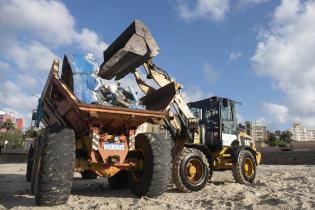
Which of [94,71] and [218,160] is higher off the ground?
[94,71]

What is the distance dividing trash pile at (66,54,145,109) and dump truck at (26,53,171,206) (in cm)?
18

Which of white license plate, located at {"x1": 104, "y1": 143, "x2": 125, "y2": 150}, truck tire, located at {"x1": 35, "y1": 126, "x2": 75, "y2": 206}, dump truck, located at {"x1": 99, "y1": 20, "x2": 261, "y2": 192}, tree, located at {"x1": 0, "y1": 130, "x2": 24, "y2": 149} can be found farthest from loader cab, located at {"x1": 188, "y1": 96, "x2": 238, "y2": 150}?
tree, located at {"x1": 0, "y1": 130, "x2": 24, "y2": 149}

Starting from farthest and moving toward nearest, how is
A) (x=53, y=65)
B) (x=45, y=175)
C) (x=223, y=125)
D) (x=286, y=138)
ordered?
(x=286, y=138)
(x=223, y=125)
(x=53, y=65)
(x=45, y=175)

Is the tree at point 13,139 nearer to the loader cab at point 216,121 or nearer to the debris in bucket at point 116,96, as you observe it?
the loader cab at point 216,121

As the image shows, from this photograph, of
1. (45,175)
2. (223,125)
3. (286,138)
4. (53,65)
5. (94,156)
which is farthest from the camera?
(286,138)

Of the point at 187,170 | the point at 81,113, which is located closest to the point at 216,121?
the point at 187,170

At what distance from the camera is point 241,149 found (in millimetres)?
11438

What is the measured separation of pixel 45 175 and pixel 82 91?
2.06 metres

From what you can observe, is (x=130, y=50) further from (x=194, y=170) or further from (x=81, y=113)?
(x=194, y=170)

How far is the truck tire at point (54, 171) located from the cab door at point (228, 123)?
6136 millimetres

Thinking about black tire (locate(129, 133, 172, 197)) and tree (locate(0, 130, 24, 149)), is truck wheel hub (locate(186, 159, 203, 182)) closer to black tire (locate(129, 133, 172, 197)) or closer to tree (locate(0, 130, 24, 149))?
black tire (locate(129, 133, 172, 197))

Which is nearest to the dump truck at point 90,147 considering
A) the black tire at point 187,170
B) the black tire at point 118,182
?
the black tire at point 187,170

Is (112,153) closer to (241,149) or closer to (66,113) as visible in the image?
(66,113)

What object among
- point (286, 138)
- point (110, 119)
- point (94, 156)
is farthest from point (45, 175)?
point (286, 138)
